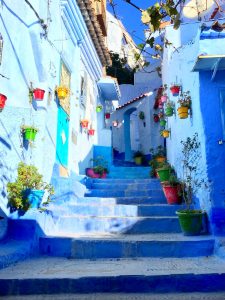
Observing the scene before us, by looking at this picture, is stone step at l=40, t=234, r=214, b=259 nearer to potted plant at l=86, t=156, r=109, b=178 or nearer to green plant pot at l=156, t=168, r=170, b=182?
green plant pot at l=156, t=168, r=170, b=182

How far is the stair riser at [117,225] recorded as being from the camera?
5.45 m

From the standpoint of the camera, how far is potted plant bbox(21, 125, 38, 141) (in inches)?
215

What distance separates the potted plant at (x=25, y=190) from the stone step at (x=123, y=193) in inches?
92.6

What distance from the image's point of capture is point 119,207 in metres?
5.99

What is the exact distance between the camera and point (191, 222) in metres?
4.98

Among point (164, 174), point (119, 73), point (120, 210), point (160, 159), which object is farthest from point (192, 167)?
point (119, 73)

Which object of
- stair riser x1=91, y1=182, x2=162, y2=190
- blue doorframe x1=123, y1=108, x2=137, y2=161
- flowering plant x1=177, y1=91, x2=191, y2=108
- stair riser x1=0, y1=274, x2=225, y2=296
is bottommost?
stair riser x1=0, y1=274, x2=225, y2=296

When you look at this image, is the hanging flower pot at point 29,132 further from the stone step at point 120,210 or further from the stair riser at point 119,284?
the stair riser at point 119,284

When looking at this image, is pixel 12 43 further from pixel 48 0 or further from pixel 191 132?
pixel 191 132

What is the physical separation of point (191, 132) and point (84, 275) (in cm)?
409

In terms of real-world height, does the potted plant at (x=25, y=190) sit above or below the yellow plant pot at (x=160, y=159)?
below

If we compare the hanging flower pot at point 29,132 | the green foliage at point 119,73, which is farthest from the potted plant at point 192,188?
the green foliage at point 119,73

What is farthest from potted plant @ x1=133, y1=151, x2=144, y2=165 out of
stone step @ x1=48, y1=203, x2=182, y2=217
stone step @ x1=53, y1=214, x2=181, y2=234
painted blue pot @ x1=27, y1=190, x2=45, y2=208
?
painted blue pot @ x1=27, y1=190, x2=45, y2=208

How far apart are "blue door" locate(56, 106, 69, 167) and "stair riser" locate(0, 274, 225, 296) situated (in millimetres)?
4206
